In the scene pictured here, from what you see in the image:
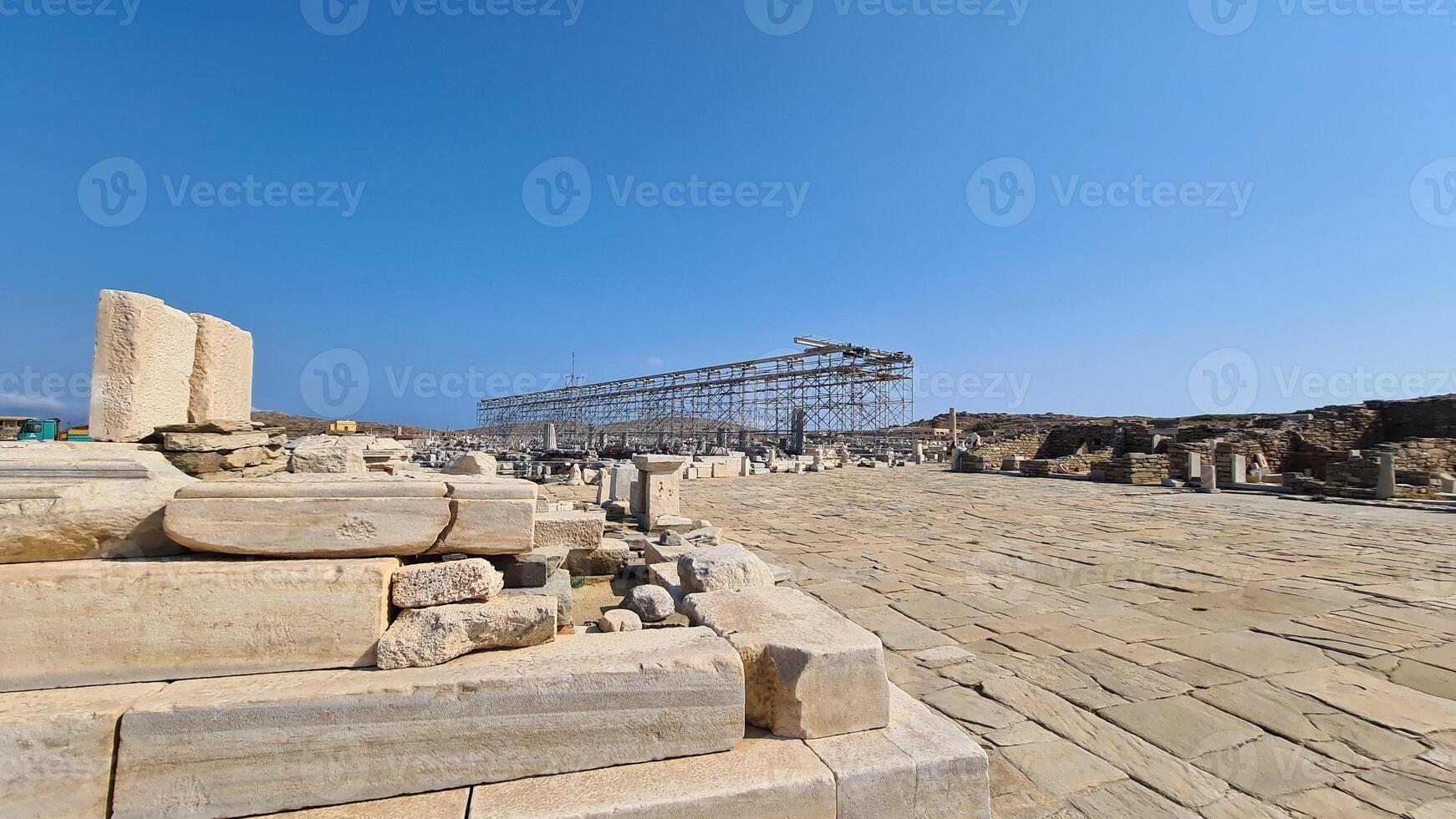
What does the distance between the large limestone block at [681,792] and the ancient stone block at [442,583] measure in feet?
2.25

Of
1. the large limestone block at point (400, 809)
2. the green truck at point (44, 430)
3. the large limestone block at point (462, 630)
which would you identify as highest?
the green truck at point (44, 430)

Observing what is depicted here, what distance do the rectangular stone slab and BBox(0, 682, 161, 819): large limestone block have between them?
1.79ft

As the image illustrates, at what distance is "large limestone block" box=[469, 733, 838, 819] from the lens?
174cm

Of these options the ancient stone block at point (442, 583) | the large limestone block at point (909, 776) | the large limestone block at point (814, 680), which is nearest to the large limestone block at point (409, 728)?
the large limestone block at point (814, 680)

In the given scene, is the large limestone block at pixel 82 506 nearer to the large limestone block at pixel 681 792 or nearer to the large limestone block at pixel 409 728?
the large limestone block at pixel 409 728

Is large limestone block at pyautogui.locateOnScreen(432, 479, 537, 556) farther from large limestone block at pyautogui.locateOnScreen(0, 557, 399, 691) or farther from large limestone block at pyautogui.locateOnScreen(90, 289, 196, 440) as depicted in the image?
large limestone block at pyautogui.locateOnScreen(90, 289, 196, 440)

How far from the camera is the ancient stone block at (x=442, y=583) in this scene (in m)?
2.21

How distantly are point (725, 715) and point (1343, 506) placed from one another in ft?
44.1

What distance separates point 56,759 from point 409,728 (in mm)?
951

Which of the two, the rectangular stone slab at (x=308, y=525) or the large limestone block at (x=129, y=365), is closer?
the rectangular stone slab at (x=308, y=525)

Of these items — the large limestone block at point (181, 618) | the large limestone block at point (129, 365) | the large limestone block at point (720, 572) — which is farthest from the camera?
the large limestone block at point (720, 572)

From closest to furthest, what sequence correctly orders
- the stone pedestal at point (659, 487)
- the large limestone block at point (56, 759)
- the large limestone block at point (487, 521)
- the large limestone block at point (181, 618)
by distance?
the large limestone block at point (56, 759), the large limestone block at point (181, 618), the large limestone block at point (487, 521), the stone pedestal at point (659, 487)

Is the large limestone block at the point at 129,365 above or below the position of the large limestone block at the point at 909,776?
above

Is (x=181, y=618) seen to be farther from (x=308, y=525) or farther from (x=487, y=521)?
(x=487, y=521)
